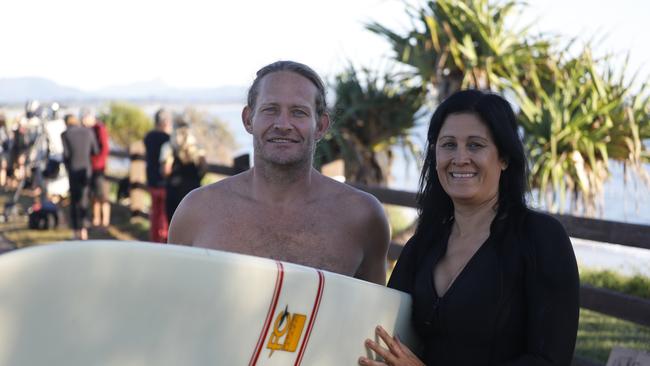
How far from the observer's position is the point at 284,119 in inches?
105

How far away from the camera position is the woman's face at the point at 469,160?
2.33 metres

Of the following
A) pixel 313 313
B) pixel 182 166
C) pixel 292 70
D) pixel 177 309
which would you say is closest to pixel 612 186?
pixel 182 166

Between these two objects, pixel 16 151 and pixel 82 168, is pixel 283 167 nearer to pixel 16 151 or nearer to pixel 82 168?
pixel 82 168

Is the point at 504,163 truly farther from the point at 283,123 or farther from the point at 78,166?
the point at 78,166

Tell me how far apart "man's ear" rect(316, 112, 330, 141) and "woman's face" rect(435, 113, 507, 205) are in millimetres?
545

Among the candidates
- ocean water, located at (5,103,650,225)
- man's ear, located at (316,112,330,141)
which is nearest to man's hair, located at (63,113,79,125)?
ocean water, located at (5,103,650,225)

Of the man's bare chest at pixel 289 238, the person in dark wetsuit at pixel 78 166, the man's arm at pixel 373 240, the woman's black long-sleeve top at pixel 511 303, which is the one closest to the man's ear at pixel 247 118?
the man's bare chest at pixel 289 238

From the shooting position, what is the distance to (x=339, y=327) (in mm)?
2422

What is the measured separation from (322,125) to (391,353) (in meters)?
0.82

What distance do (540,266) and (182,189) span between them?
6627 millimetres

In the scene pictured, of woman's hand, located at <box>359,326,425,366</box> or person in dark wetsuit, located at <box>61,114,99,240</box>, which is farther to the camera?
person in dark wetsuit, located at <box>61,114,99,240</box>

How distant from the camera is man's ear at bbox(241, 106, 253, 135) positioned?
2807mm

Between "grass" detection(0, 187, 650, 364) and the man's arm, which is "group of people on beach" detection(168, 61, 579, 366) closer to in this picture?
the man's arm

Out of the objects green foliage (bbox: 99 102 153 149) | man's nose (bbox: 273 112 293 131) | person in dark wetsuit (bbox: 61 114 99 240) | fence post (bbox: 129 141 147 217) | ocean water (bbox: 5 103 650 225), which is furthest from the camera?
green foliage (bbox: 99 102 153 149)
